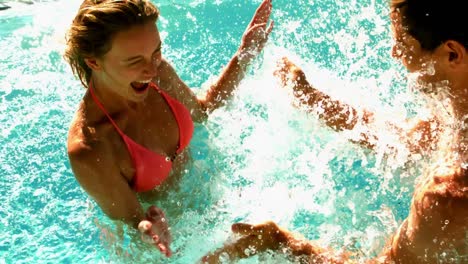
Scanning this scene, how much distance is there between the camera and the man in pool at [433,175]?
1.87 m

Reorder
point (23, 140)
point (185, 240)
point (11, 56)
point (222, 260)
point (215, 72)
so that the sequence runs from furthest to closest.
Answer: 1. point (11, 56)
2. point (215, 72)
3. point (23, 140)
4. point (185, 240)
5. point (222, 260)

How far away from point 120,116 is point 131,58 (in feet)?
1.11

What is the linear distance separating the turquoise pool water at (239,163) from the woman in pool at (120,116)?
35 centimetres

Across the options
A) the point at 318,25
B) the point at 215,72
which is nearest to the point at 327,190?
the point at 215,72

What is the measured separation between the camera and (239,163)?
3723 mm

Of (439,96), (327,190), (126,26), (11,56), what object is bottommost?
(11,56)

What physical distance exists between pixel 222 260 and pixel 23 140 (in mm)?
2637

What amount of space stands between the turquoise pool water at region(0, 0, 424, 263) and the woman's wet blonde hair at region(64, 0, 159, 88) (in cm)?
89

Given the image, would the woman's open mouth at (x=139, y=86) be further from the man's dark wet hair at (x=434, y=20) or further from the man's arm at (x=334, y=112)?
the man's dark wet hair at (x=434, y=20)

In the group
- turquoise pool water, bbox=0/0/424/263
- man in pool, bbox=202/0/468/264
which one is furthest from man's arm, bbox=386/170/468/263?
turquoise pool water, bbox=0/0/424/263

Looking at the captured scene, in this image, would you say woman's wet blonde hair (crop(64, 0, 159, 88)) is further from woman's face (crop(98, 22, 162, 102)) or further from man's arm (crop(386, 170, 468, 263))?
man's arm (crop(386, 170, 468, 263))

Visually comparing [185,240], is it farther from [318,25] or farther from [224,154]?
[318,25]

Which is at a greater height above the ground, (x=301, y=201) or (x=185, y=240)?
(x=301, y=201)

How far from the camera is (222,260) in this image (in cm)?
227
